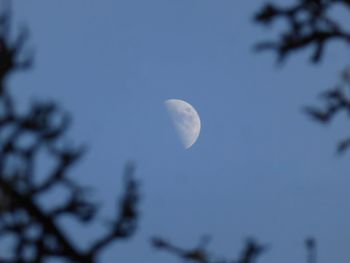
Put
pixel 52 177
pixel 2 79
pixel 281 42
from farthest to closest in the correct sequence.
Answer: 1. pixel 52 177
2. pixel 2 79
3. pixel 281 42

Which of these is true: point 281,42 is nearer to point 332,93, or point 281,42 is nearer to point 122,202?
point 332,93

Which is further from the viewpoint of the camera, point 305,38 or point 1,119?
point 1,119

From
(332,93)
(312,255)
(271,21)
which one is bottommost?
(312,255)

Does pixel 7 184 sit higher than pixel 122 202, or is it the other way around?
pixel 122 202

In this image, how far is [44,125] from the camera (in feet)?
19.1

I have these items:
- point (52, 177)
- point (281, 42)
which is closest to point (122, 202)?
point (52, 177)

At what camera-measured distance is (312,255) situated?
18.7 feet

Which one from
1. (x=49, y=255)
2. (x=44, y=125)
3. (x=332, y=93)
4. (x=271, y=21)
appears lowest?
(x=49, y=255)

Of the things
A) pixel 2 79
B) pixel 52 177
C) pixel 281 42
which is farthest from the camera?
pixel 52 177

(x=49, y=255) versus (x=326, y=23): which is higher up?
(x=326, y=23)

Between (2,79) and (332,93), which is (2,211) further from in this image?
(332,93)

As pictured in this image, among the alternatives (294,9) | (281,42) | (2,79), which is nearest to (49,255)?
(2,79)

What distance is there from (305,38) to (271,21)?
38 cm

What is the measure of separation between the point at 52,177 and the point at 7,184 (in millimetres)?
1053
